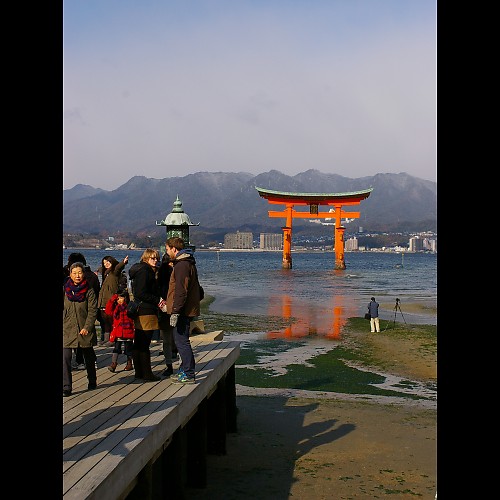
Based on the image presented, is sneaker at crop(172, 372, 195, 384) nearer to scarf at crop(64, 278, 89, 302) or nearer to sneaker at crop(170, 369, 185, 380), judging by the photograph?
sneaker at crop(170, 369, 185, 380)

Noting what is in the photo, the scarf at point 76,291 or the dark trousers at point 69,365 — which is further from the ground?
the scarf at point 76,291

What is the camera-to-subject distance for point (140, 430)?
4.40 metres

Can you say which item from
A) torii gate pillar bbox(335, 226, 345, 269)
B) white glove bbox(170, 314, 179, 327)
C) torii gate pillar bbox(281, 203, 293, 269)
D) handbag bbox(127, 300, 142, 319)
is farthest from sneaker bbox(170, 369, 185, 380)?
torii gate pillar bbox(335, 226, 345, 269)

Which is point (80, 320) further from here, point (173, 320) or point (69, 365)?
point (173, 320)

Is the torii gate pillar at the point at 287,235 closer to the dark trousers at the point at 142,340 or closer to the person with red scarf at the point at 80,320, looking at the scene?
the dark trousers at the point at 142,340

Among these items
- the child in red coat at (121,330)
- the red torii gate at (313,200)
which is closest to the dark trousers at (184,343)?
the child in red coat at (121,330)

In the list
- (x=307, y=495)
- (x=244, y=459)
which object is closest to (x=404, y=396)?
(x=244, y=459)

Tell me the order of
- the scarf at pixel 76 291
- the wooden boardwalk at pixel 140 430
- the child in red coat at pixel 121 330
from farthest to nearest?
the child in red coat at pixel 121 330 → the scarf at pixel 76 291 → the wooden boardwalk at pixel 140 430

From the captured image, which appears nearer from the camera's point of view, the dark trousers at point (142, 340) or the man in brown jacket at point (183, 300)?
the man in brown jacket at point (183, 300)

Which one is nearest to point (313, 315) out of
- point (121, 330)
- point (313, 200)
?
point (121, 330)

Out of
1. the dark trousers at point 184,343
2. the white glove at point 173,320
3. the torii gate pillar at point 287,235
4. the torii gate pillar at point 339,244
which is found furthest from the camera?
the torii gate pillar at point 339,244

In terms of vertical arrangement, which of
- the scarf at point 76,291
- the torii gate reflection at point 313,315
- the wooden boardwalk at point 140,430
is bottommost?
the torii gate reflection at point 313,315

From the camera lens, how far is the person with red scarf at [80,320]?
5773 millimetres
